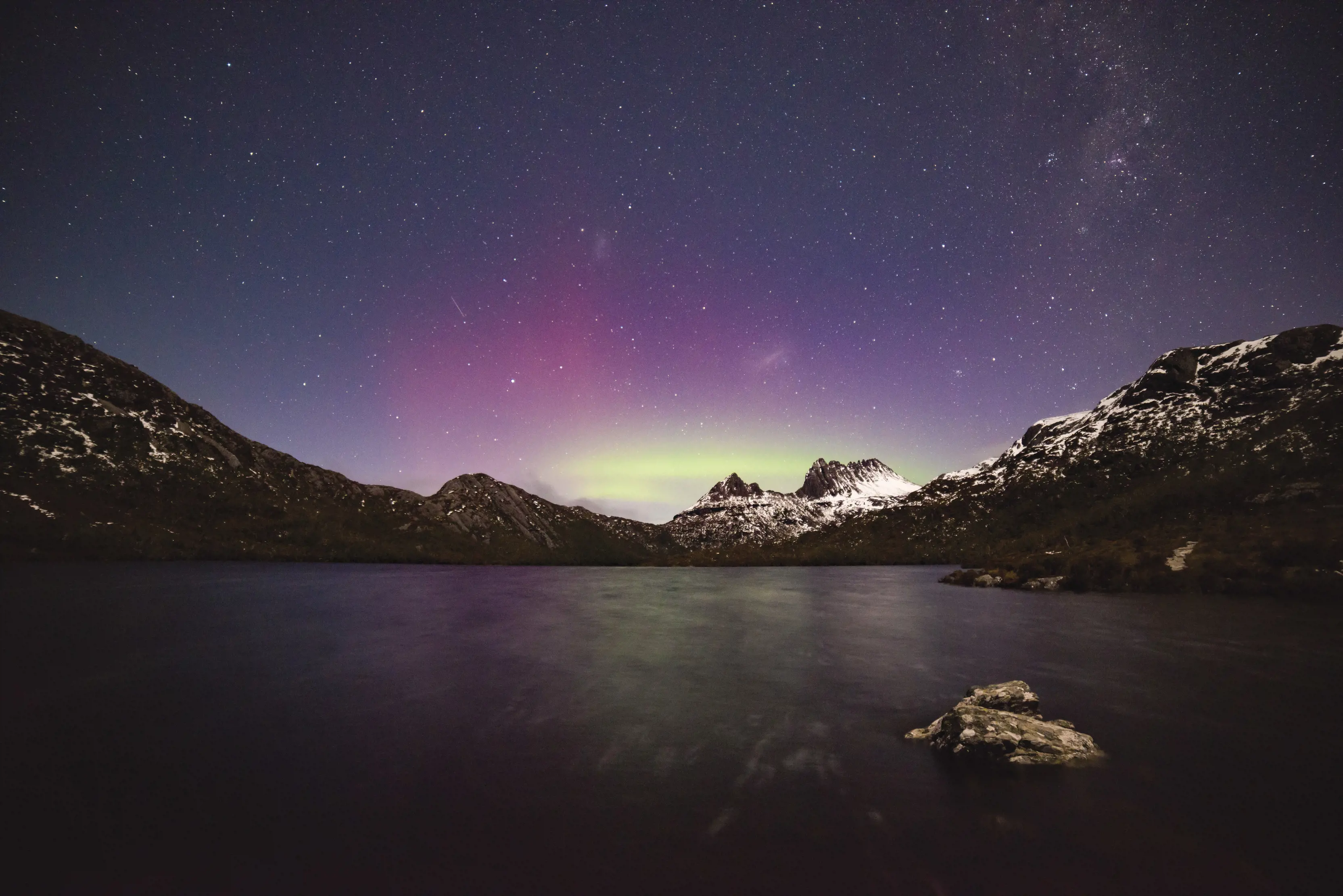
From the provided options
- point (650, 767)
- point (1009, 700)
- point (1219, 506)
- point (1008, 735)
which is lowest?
point (650, 767)

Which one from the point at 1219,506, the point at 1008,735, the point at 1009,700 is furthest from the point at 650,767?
the point at 1219,506

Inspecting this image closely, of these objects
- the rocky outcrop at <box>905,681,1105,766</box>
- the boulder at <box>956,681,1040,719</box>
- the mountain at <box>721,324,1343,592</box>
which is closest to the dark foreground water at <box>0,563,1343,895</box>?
the rocky outcrop at <box>905,681,1105,766</box>

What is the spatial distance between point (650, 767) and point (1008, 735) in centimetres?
1133

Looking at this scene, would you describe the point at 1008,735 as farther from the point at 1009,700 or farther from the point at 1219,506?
the point at 1219,506

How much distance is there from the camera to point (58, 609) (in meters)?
51.4

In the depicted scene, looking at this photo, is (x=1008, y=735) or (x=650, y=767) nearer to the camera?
(x=1008, y=735)

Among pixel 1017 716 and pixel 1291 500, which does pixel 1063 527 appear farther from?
pixel 1017 716

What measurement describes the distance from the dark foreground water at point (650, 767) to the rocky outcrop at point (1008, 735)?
817 millimetres

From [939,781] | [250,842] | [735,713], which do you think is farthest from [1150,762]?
[250,842]

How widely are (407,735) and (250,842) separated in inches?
317

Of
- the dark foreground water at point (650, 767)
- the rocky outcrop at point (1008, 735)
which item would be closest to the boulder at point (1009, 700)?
the rocky outcrop at point (1008, 735)

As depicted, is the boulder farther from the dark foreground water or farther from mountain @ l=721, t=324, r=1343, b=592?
mountain @ l=721, t=324, r=1343, b=592

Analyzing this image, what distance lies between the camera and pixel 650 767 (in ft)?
53.6

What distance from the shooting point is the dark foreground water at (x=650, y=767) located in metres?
10.8
